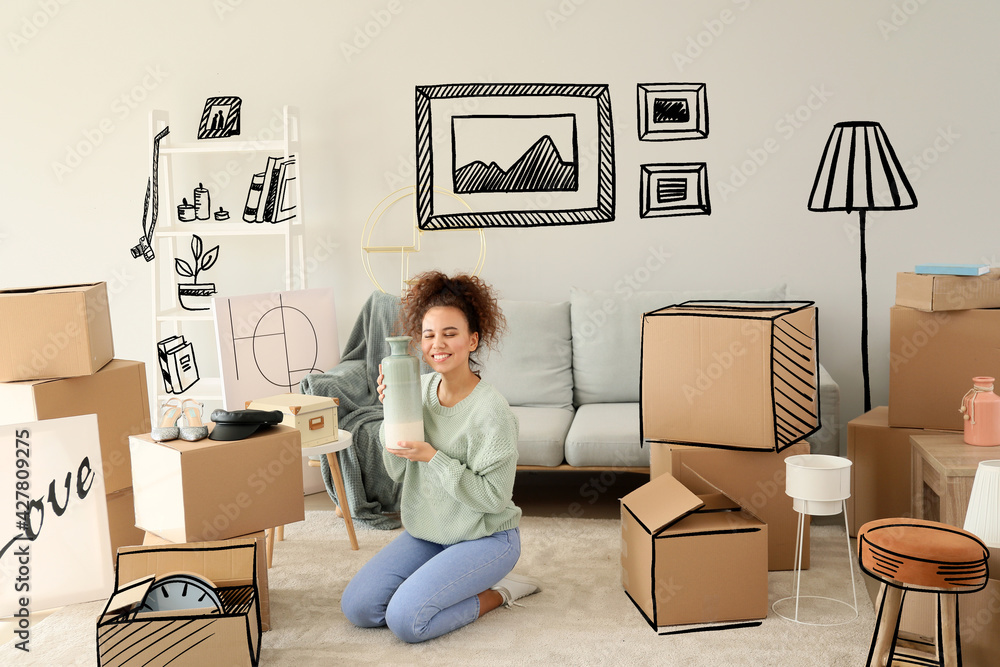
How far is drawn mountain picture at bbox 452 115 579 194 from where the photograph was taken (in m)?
3.86

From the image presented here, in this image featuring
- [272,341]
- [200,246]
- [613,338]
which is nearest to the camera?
[272,341]

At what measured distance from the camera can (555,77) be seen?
381cm

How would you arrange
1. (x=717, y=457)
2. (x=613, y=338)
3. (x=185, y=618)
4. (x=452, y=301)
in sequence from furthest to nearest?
(x=613, y=338)
(x=717, y=457)
(x=452, y=301)
(x=185, y=618)

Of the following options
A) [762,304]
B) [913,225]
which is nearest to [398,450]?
[762,304]

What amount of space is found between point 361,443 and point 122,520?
86cm

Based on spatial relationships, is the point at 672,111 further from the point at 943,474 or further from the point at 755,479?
the point at 943,474

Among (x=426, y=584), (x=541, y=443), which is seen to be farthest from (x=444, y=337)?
(x=541, y=443)

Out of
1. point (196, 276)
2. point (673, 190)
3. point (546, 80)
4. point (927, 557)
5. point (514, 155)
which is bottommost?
point (927, 557)

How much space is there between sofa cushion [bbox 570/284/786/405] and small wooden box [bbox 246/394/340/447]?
121 centimetres

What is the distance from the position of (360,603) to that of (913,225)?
9.35ft

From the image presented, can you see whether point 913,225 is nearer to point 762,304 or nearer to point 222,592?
point 762,304

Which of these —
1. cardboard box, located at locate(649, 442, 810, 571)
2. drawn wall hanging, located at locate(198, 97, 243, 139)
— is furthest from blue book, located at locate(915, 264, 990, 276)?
A: drawn wall hanging, located at locate(198, 97, 243, 139)

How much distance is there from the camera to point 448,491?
87.0 inches

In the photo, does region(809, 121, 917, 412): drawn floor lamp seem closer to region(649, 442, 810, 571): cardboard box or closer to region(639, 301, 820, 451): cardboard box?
region(639, 301, 820, 451): cardboard box
